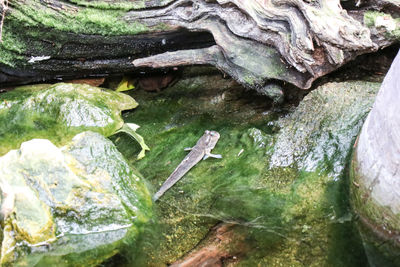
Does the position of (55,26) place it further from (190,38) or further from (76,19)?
(190,38)

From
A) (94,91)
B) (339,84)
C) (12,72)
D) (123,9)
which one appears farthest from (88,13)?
(339,84)

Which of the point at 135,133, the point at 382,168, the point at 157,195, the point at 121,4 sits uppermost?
the point at 121,4

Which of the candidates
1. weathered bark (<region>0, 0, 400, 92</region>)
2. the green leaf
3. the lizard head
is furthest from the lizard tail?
weathered bark (<region>0, 0, 400, 92</region>)

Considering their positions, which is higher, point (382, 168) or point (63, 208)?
point (382, 168)

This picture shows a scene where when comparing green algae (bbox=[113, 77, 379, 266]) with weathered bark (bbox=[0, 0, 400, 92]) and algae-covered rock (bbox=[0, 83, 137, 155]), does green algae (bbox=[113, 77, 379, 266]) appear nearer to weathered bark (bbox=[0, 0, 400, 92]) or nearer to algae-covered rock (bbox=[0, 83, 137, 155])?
algae-covered rock (bbox=[0, 83, 137, 155])

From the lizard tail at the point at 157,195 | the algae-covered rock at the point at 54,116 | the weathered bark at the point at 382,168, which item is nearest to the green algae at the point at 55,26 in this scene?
the algae-covered rock at the point at 54,116

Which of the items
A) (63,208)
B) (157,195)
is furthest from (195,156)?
(63,208)

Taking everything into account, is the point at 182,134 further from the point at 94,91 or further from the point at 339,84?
the point at 339,84
